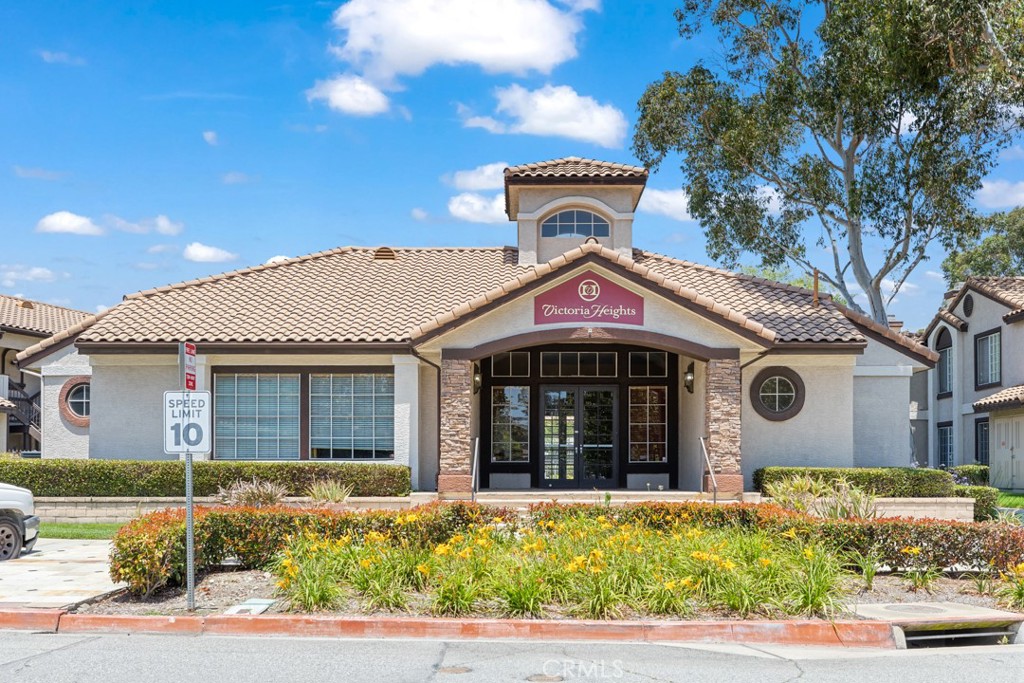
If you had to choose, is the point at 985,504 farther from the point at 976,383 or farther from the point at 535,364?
the point at 976,383

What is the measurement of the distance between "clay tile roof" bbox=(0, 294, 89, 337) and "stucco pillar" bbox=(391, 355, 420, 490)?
24296mm

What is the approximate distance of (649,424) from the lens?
944 inches

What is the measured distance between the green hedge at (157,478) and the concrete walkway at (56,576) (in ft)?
11.1

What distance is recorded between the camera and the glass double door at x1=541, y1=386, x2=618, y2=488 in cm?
2377

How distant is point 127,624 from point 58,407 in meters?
15.2

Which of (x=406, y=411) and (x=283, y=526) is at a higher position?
(x=406, y=411)

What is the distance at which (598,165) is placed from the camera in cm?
2547

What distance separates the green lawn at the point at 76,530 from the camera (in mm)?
18047

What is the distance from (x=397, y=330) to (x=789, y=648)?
44.1 feet

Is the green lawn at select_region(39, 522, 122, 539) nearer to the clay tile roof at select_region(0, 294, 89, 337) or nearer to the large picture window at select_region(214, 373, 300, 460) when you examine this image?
the large picture window at select_region(214, 373, 300, 460)

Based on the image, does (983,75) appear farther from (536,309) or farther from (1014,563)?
(1014,563)

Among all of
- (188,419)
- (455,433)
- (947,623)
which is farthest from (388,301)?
(947,623)

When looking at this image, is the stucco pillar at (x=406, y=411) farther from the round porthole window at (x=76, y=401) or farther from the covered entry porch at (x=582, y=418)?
the round porthole window at (x=76, y=401)

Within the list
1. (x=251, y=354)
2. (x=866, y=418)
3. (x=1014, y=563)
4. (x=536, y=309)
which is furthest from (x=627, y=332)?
(x=1014, y=563)
